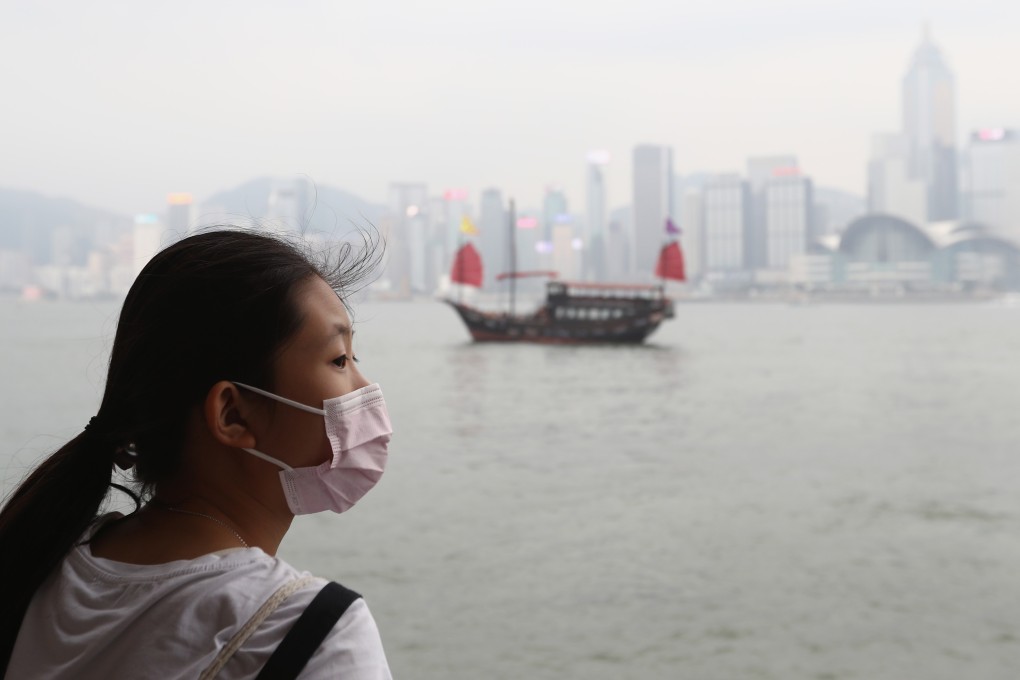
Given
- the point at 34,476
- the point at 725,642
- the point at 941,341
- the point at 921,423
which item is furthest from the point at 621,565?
the point at 941,341

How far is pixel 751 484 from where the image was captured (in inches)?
423

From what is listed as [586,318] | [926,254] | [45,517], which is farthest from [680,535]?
[926,254]

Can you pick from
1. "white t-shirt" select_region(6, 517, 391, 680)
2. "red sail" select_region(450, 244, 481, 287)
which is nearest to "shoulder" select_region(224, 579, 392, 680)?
"white t-shirt" select_region(6, 517, 391, 680)

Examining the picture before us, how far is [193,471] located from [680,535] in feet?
24.9

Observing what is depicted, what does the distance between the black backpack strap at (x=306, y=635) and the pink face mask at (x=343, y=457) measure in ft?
0.75

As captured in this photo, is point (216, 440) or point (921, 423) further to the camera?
point (921, 423)

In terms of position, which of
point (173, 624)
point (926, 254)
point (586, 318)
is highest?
point (926, 254)

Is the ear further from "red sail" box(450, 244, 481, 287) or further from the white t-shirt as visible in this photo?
"red sail" box(450, 244, 481, 287)

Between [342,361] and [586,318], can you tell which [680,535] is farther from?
[586,318]

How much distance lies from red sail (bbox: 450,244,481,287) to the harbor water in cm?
1976

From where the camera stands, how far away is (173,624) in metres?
0.78

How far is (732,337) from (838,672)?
44.6m

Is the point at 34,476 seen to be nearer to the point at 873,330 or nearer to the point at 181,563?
the point at 181,563

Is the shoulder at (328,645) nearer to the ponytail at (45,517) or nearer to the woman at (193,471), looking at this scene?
the woman at (193,471)
